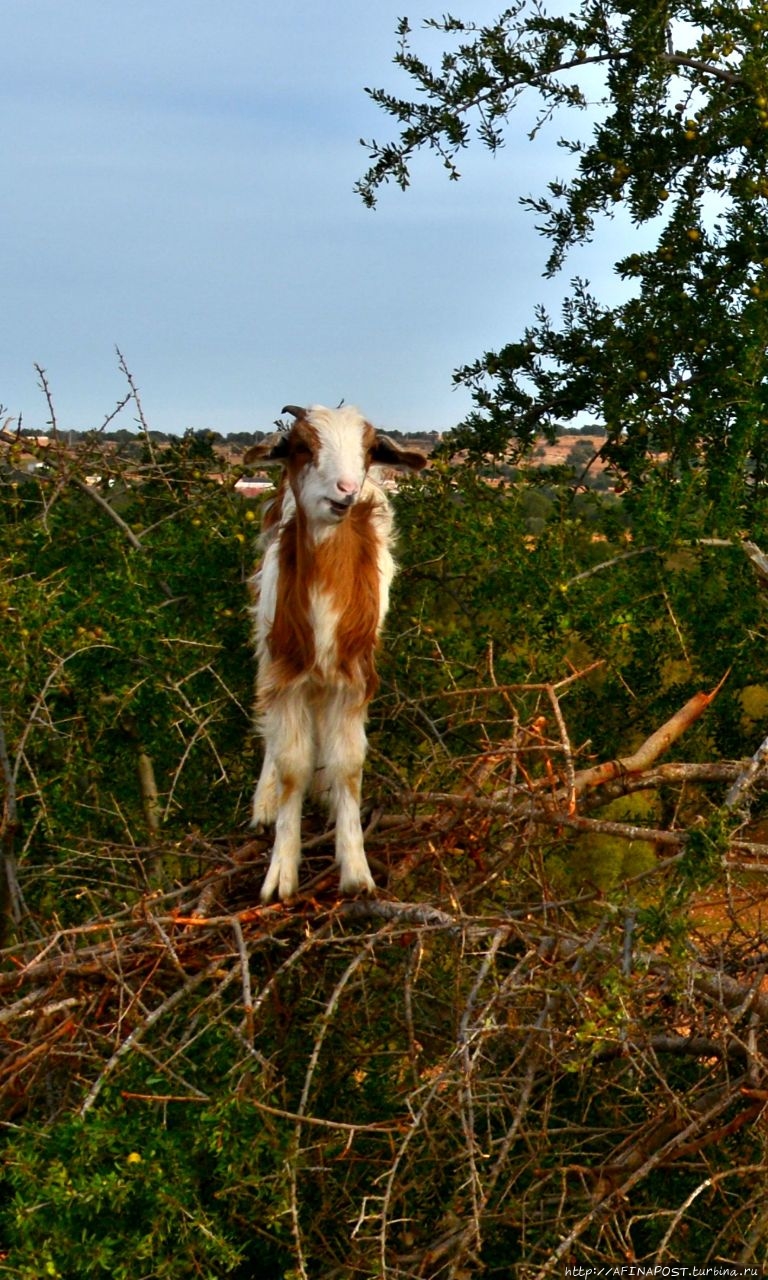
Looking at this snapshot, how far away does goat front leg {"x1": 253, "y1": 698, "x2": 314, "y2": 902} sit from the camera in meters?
5.05

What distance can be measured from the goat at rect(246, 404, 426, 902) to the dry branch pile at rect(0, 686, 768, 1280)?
19 cm

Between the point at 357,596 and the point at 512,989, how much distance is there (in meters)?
1.72

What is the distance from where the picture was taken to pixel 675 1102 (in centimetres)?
400

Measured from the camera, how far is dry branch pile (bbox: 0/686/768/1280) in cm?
417

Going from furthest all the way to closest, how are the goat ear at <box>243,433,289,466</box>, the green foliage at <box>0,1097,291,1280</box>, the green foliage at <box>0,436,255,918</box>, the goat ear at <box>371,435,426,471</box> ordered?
the green foliage at <box>0,436,255,918</box>, the goat ear at <box>371,435,426,471</box>, the goat ear at <box>243,433,289,466</box>, the green foliage at <box>0,1097,291,1280</box>

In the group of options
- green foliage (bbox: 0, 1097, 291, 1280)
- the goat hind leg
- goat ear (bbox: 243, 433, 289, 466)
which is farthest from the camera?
goat ear (bbox: 243, 433, 289, 466)

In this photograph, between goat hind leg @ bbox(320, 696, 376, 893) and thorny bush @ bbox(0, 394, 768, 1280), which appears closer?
thorny bush @ bbox(0, 394, 768, 1280)

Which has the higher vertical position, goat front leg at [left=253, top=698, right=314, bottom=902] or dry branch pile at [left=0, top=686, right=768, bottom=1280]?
goat front leg at [left=253, top=698, right=314, bottom=902]

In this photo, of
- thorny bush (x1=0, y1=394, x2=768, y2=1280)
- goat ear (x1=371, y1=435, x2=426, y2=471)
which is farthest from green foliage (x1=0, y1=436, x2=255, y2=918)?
goat ear (x1=371, y1=435, x2=426, y2=471)

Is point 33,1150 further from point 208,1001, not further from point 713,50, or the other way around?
point 713,50

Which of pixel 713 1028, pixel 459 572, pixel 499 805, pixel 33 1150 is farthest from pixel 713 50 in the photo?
pixel 33 1150

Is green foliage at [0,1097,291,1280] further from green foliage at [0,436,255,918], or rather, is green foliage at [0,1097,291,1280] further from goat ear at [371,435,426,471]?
goat ear at [371,435,426,471]

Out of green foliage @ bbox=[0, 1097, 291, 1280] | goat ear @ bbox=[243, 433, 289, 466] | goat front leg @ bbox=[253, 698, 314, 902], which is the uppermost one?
goat ear @ bbox=[243, 433, 289, 466]

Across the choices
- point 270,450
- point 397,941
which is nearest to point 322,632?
point 270,450
